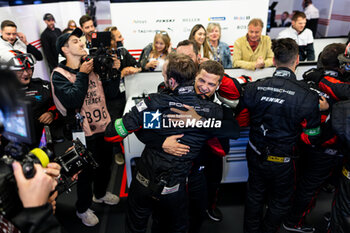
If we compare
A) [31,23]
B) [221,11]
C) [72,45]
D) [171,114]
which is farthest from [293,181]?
[31,23]

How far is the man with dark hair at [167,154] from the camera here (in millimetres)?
1623

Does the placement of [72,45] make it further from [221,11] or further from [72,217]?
[221,11]

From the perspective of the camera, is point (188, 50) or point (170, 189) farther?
point (188, 50)

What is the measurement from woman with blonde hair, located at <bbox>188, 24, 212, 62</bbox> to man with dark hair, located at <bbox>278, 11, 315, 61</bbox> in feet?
4.13

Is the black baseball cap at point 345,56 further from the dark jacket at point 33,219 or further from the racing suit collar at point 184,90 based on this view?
the dark jacket at point 33,219

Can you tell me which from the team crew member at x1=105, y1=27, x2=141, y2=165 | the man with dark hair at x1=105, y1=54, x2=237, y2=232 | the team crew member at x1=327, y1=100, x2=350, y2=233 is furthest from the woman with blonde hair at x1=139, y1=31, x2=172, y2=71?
the team crew member at x1=327, y1=100, x2=350, y2=233

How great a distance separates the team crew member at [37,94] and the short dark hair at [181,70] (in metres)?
1.19

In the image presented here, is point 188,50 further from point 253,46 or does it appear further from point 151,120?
point 253,46

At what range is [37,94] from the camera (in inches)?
88.8

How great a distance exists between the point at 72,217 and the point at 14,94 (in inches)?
83.2

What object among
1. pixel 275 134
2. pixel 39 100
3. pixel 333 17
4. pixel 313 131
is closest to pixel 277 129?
pixel 275 134

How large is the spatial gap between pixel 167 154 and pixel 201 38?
2.12 metres

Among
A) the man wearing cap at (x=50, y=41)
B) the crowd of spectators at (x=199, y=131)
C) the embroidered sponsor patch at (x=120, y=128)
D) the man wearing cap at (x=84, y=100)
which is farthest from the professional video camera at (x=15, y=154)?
the man wearing cap at (x=50, y=41)

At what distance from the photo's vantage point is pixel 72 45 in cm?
214
